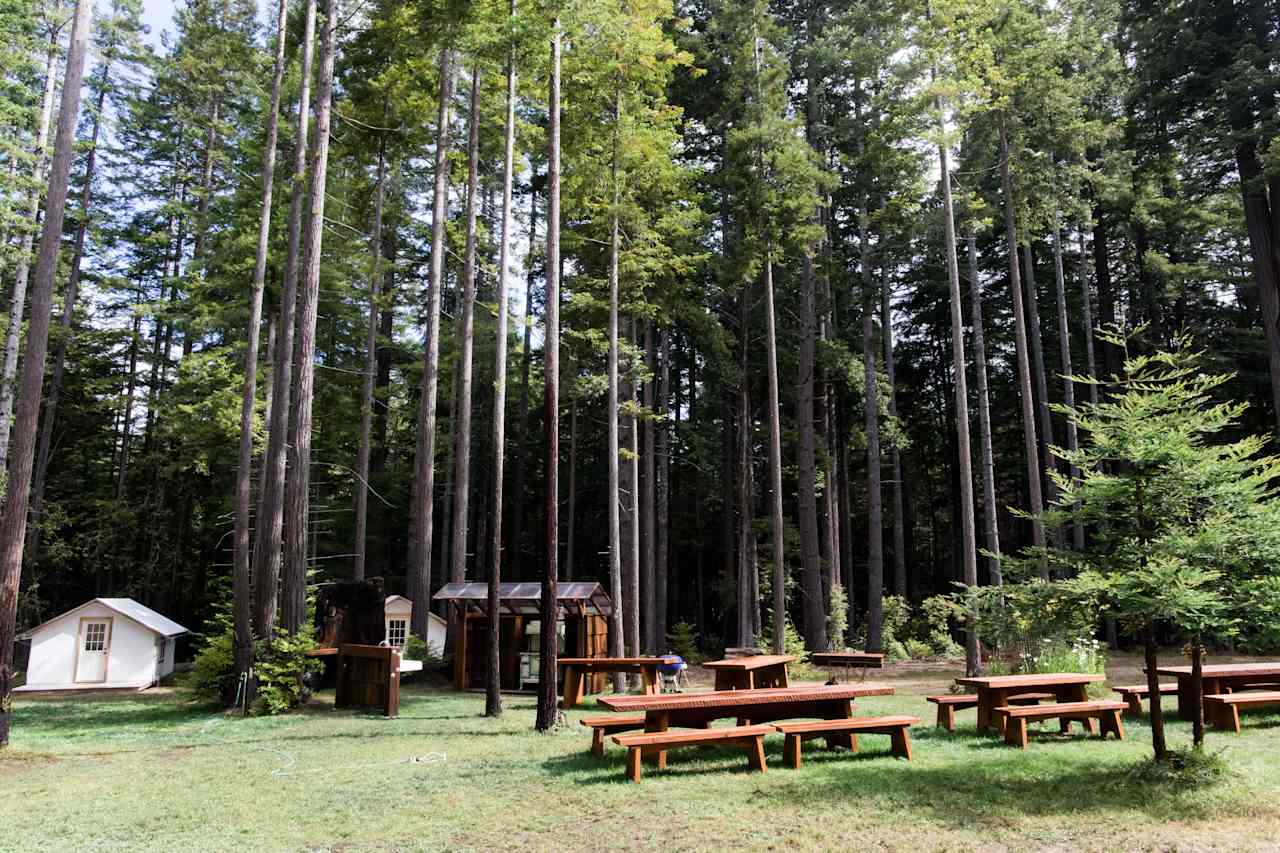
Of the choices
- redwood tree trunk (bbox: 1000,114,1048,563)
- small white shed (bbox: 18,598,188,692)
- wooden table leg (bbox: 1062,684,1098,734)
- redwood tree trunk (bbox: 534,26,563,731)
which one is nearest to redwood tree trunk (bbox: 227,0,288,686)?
small white shed (bbox: 18,598,188,692)

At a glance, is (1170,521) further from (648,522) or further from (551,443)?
(648,522)

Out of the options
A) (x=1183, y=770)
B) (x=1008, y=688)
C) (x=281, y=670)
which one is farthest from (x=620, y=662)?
(x=1183, y=770)

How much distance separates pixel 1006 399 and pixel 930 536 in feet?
26.6

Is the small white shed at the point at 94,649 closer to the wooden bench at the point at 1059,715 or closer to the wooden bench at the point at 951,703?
the wooden bench at the point at 951,703

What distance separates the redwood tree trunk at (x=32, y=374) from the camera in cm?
855

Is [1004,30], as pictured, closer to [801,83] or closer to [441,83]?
[801,83]

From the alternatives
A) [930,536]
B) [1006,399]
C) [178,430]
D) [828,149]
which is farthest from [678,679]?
[930,536]

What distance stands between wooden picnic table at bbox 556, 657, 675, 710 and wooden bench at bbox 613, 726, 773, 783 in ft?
10.3

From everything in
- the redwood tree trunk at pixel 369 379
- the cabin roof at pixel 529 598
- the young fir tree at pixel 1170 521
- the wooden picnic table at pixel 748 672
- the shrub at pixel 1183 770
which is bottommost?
the shrub at pixel 1183 770

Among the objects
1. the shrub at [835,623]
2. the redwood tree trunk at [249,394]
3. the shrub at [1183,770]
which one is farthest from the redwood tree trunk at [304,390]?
the shrub at [835,623]

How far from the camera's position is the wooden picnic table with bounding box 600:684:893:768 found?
23.7 feet

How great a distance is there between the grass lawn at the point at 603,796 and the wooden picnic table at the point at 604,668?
131 cm

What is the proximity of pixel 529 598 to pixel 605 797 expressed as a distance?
835 cm

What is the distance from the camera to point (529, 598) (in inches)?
560
